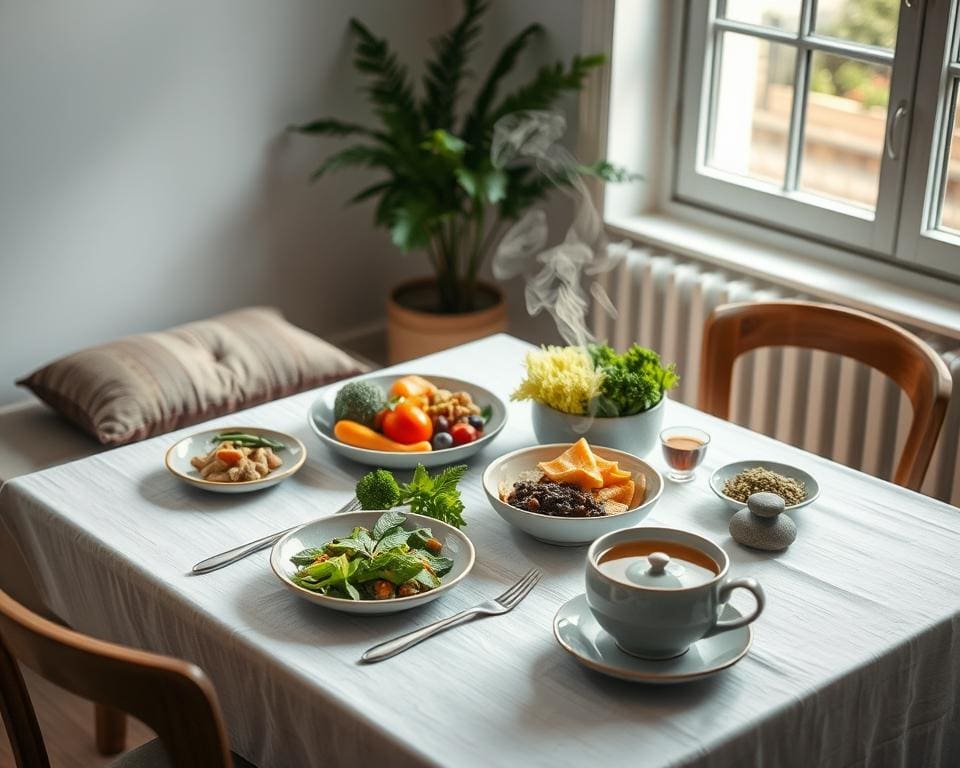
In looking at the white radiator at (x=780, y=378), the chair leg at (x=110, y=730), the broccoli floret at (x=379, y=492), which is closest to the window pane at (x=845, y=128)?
the white radiator at (x=780, y=378)

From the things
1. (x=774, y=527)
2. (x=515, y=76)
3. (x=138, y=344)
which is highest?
(x=515, y=76)

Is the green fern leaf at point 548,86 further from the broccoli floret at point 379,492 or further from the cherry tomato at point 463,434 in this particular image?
the broccoli floret at point 379,492

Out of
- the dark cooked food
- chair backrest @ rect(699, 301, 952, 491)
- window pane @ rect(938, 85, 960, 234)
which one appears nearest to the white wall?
window pane @ rect(938, 85, 960, 234)

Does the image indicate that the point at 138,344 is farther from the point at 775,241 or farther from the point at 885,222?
the point at 885,222

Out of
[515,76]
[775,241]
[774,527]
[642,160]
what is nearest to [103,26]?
[515,76]

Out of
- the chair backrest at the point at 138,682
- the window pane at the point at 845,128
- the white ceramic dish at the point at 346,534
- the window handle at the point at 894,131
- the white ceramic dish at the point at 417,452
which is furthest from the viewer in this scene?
the window pane at the point at 845,128

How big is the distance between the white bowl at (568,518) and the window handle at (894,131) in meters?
1.31

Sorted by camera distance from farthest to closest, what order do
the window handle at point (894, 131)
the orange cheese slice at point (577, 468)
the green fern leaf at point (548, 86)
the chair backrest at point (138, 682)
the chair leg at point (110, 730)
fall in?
the green fern leaf at point (548, 86) < the window handle at point (894, 131) < the chair leg at point (110, 730) < the orange cheese slice at point (577, 468) < the chair backrest at point (138, 682)

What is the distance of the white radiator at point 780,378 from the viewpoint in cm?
257

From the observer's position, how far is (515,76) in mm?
3418

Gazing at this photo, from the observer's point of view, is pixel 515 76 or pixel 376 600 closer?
pixel 376 600

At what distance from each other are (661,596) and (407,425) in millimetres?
642

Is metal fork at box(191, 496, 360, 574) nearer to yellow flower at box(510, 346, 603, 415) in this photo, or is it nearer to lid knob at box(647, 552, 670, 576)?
yellow flower at box(510, 346, 603, 415)

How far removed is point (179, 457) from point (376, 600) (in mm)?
534
